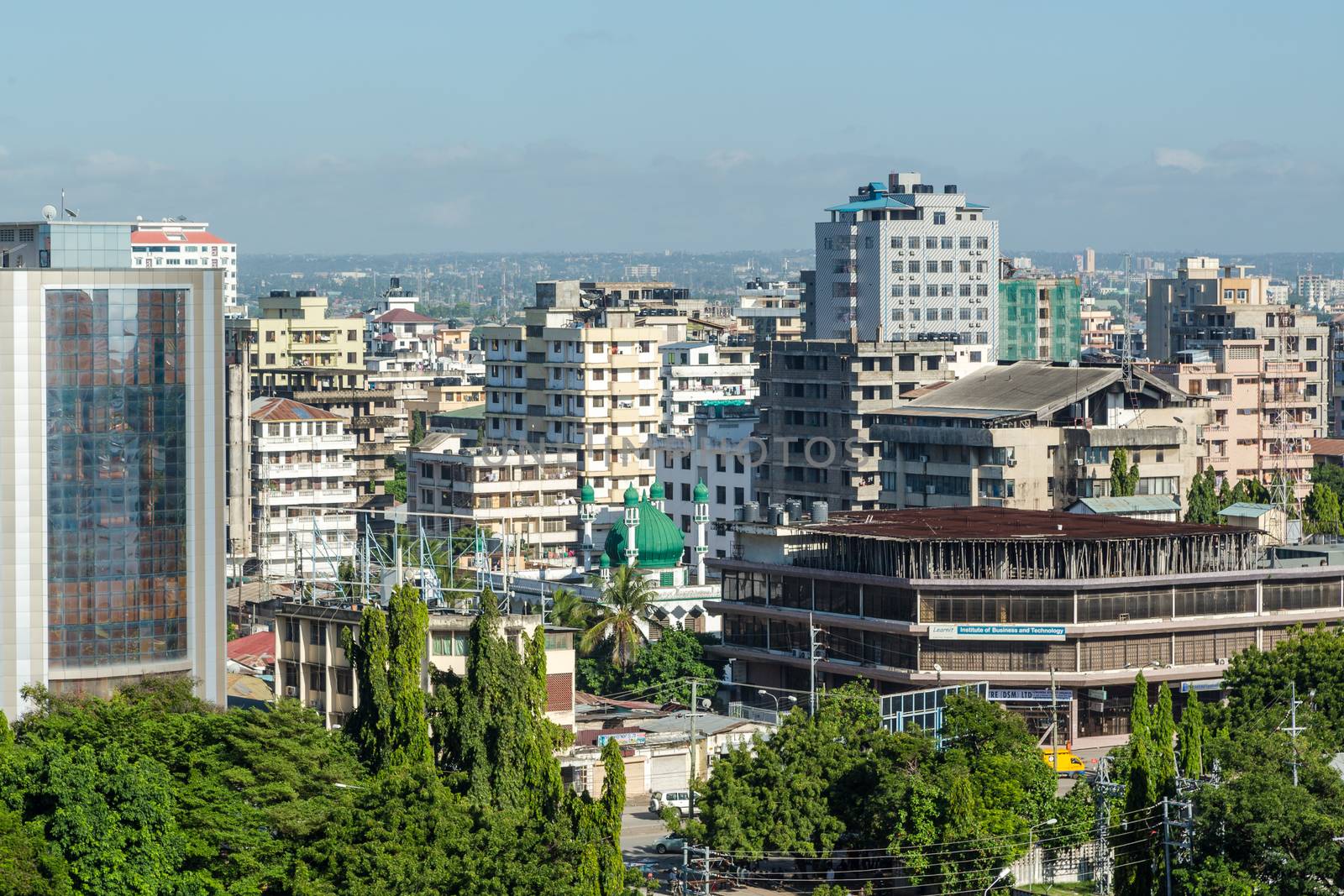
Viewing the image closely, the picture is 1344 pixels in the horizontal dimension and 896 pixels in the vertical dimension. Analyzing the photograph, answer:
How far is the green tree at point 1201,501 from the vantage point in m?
134

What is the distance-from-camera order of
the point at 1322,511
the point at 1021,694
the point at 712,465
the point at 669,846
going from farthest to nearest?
1. the point at 712,465
2. the point at 1322,511
3. the point at 1021,694
4. the point at 669,846

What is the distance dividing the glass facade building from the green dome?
105 feet

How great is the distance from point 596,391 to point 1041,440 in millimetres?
43571

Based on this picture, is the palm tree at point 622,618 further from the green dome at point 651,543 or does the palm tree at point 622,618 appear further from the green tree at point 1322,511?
the green tree at point 1322,511

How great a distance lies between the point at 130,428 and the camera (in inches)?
3472

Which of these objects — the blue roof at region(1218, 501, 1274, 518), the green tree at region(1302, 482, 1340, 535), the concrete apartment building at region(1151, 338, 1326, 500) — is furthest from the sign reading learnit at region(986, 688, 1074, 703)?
the concrete apartment building at region(1151, 338, 1326, 500)

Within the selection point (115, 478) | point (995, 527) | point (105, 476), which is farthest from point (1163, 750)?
point (105, 476)

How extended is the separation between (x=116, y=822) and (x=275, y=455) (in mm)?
97437

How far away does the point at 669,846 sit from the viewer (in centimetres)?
8412

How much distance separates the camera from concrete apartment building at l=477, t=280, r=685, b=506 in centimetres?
17000

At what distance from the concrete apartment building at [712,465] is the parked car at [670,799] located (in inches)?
2528

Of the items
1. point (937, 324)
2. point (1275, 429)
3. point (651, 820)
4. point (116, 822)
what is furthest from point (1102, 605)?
point (937, 324)

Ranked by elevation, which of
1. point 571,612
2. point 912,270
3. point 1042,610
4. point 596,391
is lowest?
point 571,612

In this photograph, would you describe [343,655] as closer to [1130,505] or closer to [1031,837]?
[1031,837]
